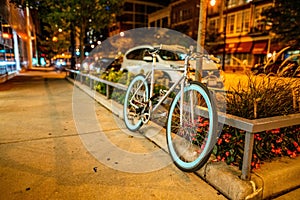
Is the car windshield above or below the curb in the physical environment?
above

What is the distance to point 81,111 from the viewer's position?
5.42 m

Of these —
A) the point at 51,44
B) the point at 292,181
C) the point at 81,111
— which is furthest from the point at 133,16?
the point at 292,181

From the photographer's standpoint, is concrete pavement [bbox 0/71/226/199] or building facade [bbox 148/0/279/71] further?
building facade [bbox 148/0/279/71]

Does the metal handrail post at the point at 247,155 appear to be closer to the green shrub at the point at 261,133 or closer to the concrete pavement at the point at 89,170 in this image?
the concrete pavement at the point at 89,170

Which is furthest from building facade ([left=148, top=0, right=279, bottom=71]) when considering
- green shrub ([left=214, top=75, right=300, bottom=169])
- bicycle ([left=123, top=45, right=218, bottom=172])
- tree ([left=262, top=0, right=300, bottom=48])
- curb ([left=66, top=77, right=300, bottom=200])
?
curb ([left=66, top=77, right=300, bottom=200])

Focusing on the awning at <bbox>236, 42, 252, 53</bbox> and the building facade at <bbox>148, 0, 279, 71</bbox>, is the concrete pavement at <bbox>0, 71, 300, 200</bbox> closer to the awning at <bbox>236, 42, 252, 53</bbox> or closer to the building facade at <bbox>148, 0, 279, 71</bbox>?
the building facade at <bbox>148, 0, 279, 71</bbox>

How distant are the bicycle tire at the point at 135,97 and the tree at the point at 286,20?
1405 cm

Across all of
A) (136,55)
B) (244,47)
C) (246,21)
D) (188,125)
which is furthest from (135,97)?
(246,21)

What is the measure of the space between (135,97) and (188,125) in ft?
4.85

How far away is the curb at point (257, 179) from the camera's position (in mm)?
2004

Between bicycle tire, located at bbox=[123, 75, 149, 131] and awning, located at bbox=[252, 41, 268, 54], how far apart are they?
2377cm

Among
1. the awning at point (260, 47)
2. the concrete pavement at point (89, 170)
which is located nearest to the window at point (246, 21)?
the awning at point (260, 47)

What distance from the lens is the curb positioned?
6.57 ft

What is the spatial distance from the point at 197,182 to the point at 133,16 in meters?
56.8
